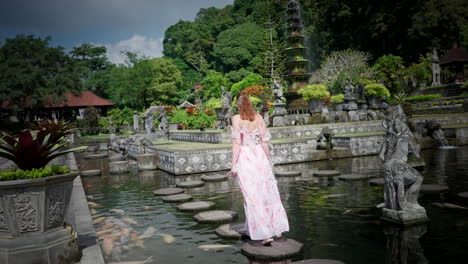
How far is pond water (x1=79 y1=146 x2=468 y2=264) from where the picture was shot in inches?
160

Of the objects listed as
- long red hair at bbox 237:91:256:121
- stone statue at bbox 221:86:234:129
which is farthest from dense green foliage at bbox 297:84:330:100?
long red hair at bbox 237:91:256:121

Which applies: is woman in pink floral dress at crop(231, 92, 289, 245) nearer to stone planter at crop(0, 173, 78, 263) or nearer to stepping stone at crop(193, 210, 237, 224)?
stepping stone at crop(193, 210, 237, 224)

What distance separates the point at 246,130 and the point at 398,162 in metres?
2.35

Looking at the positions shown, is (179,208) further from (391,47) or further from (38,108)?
(391,47)

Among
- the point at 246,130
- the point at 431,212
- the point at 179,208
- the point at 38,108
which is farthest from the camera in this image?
the point at 38,108

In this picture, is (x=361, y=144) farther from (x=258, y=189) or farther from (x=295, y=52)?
(x=295, y=52)

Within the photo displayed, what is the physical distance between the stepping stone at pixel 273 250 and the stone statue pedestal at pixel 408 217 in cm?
168

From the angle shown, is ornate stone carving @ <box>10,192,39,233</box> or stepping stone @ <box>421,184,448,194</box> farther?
stepping stone @ <box>421,184,448,194</box>

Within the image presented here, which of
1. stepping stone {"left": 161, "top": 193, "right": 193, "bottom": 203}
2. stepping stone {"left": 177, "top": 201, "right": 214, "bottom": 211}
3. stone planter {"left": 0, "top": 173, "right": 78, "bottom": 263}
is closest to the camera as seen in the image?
stone planter {"left": 0, "top": 173, "right": 78, "bottom": 263}

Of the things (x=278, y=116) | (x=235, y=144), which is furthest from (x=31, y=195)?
(x=278, y=116)

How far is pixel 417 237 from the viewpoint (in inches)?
173

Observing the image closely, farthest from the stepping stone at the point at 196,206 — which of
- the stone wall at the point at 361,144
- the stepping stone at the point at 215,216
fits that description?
the stone wall at the point at 361,144

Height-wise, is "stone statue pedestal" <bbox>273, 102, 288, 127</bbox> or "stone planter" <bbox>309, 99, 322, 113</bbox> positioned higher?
"stone planter" <bbox>309, 99, 322, 113</bbox>

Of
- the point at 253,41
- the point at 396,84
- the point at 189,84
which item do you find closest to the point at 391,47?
the point at 396,84
